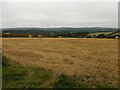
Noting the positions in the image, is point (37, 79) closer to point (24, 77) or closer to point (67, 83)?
point (24, 77)

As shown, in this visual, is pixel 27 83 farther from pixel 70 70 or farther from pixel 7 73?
pixel 70 70

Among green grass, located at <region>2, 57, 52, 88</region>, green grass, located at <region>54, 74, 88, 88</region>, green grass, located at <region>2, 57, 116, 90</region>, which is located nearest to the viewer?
green grass, located at <region>54, 74, 88, 88</region>

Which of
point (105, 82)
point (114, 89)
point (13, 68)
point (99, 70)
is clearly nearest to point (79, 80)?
point (105, 82)

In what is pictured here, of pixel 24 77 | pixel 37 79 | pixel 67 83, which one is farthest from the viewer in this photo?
pixel 24 77

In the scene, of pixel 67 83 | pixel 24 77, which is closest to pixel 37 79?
pixel 24 77

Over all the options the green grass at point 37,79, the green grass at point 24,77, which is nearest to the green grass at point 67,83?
the green grass at point 37,79

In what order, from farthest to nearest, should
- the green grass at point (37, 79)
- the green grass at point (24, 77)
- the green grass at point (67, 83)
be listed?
1. the green grass at point (24, 77)
2. the green grass at point (37, 79)
3. the green grass at point (67, 83)

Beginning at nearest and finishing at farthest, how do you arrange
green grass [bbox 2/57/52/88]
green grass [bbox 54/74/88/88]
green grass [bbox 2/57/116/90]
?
green grass [bbox 54/74/88/88] < green grass [bbox 2/57/116/90] < green grass [bbox 2/57/52/88]

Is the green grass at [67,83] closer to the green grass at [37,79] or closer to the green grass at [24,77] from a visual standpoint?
the green grass at [37,79]

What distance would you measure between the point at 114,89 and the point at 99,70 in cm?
386

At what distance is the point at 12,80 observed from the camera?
11.5 meters

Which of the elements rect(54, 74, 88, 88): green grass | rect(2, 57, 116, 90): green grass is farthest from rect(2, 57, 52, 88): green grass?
rect(54, 74, 88, 88): green grass

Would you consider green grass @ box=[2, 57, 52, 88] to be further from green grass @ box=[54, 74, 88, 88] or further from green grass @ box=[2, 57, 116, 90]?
green grass @ box=[54, 74, 88, 88]

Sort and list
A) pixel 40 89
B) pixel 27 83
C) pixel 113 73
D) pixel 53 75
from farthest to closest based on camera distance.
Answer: pixel 113 73 < pixel 53 75 < pixel 27 83 < pixel 40 89
